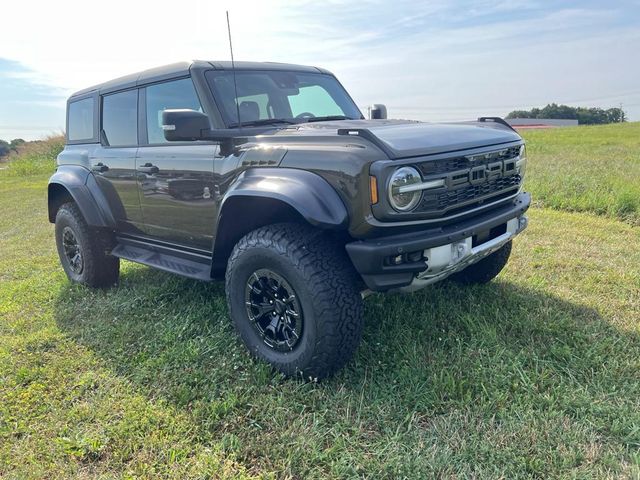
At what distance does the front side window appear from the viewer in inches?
144

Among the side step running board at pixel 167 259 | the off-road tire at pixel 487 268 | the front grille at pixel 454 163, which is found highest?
the front grille at pixel 454 163

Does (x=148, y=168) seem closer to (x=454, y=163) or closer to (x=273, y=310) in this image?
(x=273, y=310)

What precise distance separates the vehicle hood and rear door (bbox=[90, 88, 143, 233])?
5.13ft

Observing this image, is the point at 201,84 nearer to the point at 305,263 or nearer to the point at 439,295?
the point at 305,263

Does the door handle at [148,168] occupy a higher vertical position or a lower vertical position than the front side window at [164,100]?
lower

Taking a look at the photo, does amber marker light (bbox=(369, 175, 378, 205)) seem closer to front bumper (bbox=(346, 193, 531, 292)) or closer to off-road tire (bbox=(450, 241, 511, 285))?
front bumper (bbox=(346, 193, 531, 292))

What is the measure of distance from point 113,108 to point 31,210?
8.08 m

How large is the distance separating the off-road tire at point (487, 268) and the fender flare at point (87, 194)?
2997 millimetres

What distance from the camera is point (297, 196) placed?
2676 mm

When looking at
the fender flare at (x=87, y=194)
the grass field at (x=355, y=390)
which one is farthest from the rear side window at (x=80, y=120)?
the grass field at (x=355, y=390)

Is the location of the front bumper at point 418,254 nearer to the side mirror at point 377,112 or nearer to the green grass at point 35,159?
the side mirror at point 377,112

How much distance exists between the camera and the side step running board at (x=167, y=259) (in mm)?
3596

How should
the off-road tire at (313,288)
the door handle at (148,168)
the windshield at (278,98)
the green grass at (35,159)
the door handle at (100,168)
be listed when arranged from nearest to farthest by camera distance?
the off-road tire at (313,288) → the windshield at (278,98) → the door handle at (148,168) → the door handle at (100,168) → the green grass at (35,159)

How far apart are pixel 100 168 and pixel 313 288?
107 inches
